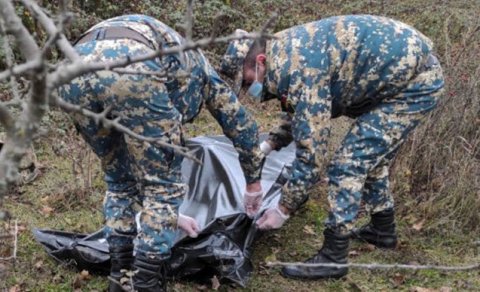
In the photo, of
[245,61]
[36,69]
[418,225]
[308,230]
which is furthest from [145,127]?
[418,225]

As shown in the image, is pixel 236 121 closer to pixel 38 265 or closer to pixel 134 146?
pixel 134 146

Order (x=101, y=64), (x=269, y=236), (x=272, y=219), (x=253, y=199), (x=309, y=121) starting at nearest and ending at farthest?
(x=101, y=64), (x=309, y=121), (x=272, y=219), (x=253, y=199), (x=269, y=236)

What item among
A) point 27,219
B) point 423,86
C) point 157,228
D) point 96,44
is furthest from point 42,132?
point 27,219

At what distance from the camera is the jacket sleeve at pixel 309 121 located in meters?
3.26

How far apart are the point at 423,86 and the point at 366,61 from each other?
37cm

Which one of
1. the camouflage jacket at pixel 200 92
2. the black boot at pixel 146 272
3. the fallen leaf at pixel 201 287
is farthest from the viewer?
the fallen leaf at pixel 201 287

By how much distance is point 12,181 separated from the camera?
119 cm

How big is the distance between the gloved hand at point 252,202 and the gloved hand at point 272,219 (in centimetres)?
11

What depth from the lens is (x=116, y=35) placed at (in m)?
2.72

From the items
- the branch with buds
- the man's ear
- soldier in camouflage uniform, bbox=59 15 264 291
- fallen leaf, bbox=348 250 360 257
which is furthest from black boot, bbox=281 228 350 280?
the branch with buds

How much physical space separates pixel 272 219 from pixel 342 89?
848 mm

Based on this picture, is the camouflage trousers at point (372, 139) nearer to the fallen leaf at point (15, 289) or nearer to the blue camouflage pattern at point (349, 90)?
the blue camouflage pattern at point (349, 90)

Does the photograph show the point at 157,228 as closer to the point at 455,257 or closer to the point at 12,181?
the point at 12,181

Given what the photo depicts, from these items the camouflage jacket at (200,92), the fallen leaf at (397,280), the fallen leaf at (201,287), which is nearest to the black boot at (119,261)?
the fallen leaf at (201,287)
